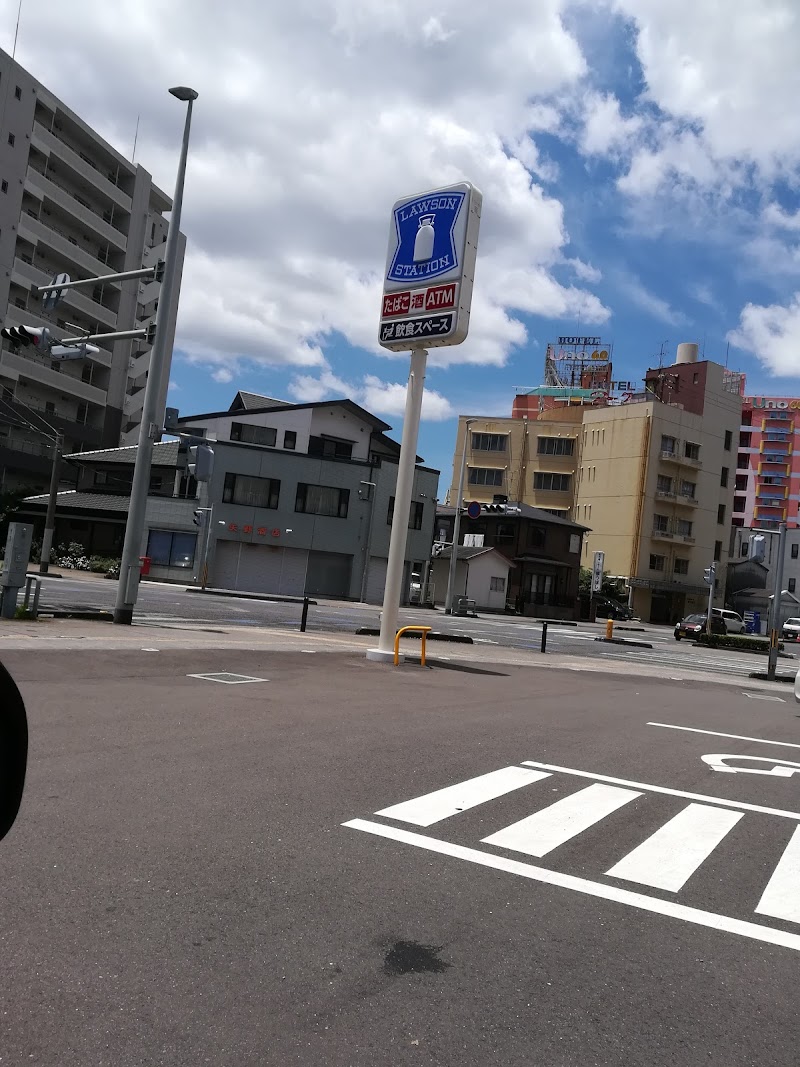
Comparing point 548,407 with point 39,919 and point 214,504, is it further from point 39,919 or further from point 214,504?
point 39,919

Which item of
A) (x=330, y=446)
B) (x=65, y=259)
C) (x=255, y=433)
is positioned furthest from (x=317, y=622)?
(x=65, y=259)

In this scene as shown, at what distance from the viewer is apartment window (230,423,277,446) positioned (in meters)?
54.7

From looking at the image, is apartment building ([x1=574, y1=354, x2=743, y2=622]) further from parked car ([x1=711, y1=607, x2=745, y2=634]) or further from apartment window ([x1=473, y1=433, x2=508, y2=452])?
parked car ([x1=711, y1=607, x2=745, y2=634])

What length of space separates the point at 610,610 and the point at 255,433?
3003cm

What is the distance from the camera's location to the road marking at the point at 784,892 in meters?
4.38

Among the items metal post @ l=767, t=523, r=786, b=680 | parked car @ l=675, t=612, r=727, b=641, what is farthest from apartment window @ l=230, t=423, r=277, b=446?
metal post @ l=767, t=523, r=786, b=680

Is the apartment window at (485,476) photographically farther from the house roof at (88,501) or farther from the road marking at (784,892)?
the road marking at (784,892)

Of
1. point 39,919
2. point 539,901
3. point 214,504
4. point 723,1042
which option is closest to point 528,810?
point 539,901

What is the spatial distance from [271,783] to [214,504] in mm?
42525

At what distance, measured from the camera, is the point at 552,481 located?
259 ft

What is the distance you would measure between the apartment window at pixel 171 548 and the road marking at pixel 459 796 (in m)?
41.9

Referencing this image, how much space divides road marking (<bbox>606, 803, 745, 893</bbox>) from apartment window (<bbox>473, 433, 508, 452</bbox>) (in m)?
72.6

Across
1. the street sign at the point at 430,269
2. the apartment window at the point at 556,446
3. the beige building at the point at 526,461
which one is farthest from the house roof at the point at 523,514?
the street sign at the point at 430,269

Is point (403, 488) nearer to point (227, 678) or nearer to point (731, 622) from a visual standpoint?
point (227, 678)
